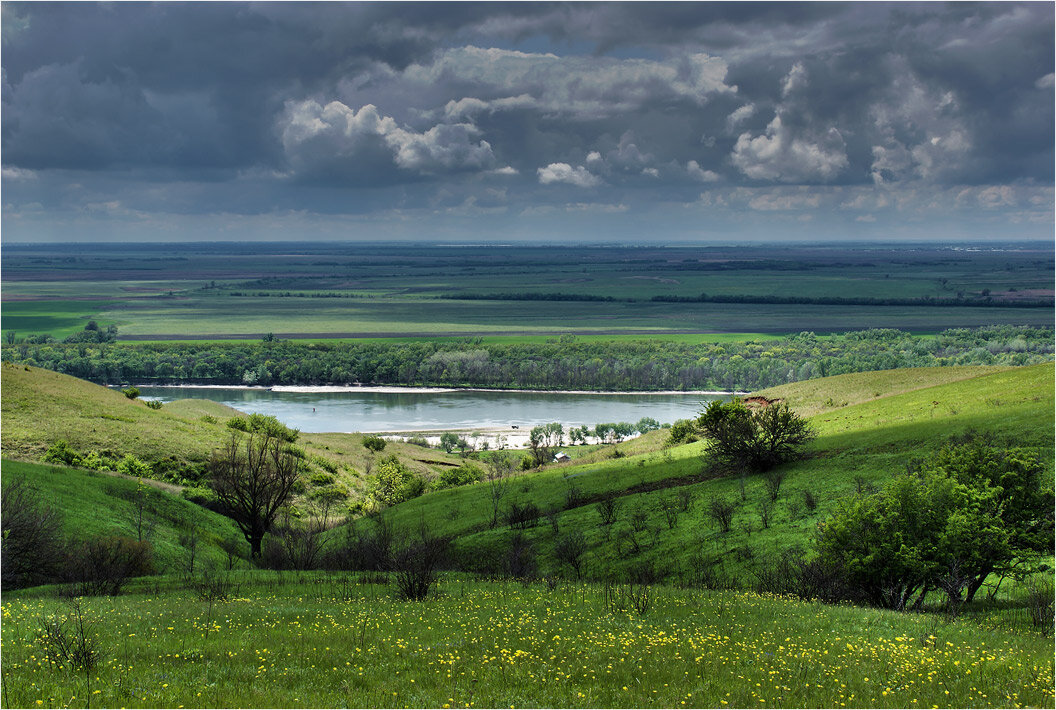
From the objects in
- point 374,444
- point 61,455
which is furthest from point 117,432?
point 374,444

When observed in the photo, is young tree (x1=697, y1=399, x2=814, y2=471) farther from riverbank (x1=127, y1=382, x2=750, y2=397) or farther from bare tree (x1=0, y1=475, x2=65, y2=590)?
riverbank (x1=127, y1=382, x2=750, y2=397)

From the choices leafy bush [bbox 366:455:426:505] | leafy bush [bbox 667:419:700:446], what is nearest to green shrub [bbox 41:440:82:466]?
leafy bush [bbox 366:455:426:505]

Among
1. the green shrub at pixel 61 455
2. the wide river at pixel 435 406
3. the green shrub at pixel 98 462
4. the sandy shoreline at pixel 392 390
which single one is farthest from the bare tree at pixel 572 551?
the sandy shoreline at pixel 392 390

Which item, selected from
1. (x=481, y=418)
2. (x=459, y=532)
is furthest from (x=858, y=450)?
(x=481, y=418)

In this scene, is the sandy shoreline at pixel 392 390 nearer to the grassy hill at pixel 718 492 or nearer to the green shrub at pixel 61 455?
the green shrub at pixel 61 455

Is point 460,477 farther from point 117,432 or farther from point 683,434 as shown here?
point 117,432
